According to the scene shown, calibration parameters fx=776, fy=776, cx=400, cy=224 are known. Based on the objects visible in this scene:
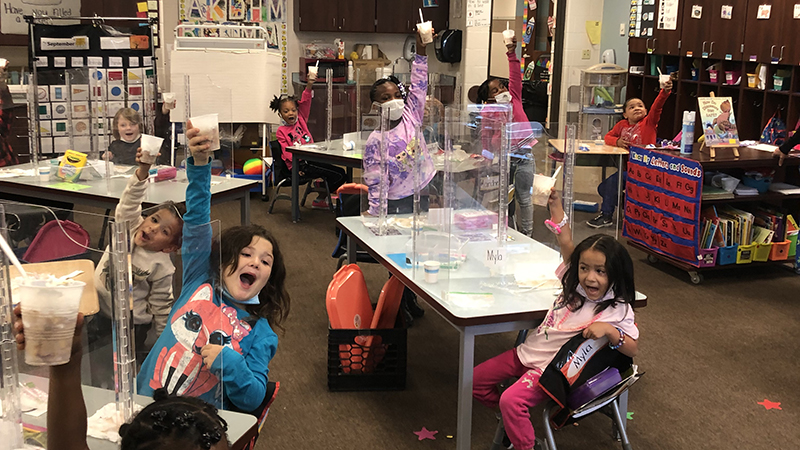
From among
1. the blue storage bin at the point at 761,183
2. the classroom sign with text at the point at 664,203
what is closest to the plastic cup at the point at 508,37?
the classroom sign with text at the point at 664,203

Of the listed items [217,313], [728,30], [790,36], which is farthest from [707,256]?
[217,313]

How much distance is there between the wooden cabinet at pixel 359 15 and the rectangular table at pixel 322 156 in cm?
328

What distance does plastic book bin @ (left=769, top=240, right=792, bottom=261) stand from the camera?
4871 millimetres

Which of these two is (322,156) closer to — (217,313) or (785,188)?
(785,188)

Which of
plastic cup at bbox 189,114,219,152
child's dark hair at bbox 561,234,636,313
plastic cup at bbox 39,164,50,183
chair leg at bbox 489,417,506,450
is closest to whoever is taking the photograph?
plastic cup at bbox 189,114,219,152

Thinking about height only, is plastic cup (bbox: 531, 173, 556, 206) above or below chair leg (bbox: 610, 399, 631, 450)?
above

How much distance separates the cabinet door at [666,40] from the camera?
7.39 m

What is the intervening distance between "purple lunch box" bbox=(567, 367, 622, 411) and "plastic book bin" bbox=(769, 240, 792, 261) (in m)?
3.02

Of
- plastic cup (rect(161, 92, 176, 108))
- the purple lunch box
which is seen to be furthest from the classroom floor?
plastic cup (rect(161, 92, 176, 108))

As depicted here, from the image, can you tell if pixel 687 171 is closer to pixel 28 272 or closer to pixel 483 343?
pixel 483 343

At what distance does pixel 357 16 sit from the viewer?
30.3 feet

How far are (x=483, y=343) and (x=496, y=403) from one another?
1.12 meters

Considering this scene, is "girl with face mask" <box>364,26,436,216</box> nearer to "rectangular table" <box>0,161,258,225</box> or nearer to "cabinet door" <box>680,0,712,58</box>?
"rectangular table" <box>0,161,258,225</box>

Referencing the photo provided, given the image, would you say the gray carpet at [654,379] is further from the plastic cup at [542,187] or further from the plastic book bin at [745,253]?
the plastic cup at [542,187]
